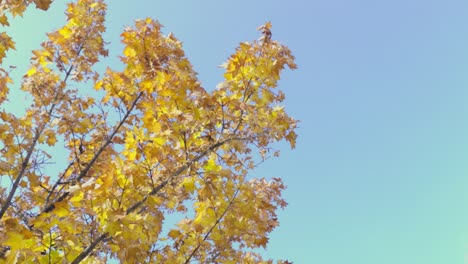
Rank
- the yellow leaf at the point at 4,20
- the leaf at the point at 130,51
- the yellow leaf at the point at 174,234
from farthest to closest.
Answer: the leaf at the point at 130,51 < the yellow leaf at the point at 174,234 < the yellow leaf at the point at 4,20

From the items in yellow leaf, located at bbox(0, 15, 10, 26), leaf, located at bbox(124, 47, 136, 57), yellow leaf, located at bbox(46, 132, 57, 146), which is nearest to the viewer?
yellow leaf, located at bbox(0, 15, 10, 26)

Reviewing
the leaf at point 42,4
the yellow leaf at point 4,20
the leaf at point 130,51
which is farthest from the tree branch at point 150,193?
the yellow leaf at point 4,20

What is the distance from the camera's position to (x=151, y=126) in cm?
378

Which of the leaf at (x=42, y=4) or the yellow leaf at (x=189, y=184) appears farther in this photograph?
the yellow leaf at (x=189, y=184)

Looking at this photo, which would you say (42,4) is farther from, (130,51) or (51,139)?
(51,139)

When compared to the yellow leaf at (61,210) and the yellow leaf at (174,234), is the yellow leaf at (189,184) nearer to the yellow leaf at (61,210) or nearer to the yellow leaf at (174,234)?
the yellow leaf at (174,234)

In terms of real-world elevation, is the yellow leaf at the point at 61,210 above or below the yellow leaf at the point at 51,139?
below

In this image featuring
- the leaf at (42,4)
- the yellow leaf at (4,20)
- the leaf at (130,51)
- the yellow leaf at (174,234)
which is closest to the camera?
the leaf at (42,4)

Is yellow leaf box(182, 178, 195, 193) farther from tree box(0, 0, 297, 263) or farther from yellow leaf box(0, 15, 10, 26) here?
yellow leaf box(0, 15, 10, 26)

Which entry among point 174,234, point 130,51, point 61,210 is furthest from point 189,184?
point 130,51

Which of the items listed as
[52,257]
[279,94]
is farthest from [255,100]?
[52,257]

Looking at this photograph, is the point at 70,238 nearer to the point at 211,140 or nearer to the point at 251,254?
the point at 211,140

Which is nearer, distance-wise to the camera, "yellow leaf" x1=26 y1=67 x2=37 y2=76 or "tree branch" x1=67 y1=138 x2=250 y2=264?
"tree branch" x1=67 y1=138 x2=250 y2=264

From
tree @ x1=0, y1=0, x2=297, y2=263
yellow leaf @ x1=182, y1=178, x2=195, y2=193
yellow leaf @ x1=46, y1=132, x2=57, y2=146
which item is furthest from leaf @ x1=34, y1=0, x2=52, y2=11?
yellow leaf @ x1=46, y1=132, x2=57, y2=146
